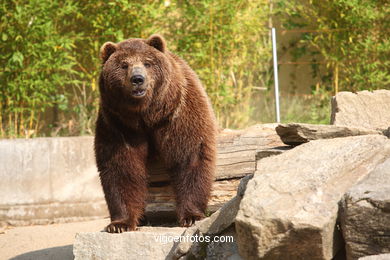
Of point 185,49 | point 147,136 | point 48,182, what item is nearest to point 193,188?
point 147,136

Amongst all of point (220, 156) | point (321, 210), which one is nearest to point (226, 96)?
point (220, 156)

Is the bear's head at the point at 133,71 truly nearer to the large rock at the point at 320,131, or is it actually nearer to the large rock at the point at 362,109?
the large rock at the point at 320,131

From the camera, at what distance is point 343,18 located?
9.90m

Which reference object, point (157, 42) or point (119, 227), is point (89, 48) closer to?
point (157, 42)

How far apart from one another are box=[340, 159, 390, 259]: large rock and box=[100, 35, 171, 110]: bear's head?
2.05m

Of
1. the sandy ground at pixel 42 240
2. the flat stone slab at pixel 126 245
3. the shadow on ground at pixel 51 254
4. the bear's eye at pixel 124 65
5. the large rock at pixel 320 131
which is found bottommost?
the sandy ground at pixel 42 240

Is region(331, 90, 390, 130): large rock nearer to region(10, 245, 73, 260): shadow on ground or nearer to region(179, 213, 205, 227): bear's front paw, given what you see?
region(179, 213, 205, 227): bear's front paw

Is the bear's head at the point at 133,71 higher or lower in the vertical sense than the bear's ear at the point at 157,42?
lower

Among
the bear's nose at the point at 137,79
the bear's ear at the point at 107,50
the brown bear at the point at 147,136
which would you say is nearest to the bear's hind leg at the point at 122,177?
the brown bear at the point at 147,136

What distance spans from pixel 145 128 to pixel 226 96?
4742 millimetres

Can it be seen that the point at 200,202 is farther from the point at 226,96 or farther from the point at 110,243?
the point at 226,96

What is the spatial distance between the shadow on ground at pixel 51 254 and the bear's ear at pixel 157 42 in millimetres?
2247

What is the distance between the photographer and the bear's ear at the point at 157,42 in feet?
16.4

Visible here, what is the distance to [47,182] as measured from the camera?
7.56 m
